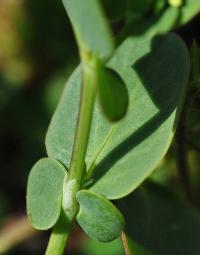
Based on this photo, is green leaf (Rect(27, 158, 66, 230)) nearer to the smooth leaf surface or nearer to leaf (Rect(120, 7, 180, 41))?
the smooth leaf surface

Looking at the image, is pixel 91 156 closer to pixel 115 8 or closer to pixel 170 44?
pixel 170 44

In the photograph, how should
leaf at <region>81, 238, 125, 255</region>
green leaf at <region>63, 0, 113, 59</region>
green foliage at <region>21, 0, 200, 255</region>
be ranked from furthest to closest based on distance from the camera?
1. leaf at <region>81, 238, 125, 255</region>
2. green foliage at <region>21, 0, 200, 255</region>
3. green leaf at <region>63, 0, 113, 59</region>

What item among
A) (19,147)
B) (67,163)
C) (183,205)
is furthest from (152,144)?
(19,147)

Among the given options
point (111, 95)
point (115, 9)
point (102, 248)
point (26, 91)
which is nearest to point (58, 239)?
point (111, 95)

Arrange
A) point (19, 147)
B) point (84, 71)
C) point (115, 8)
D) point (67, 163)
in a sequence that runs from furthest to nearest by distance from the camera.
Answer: point (19, 147) < point (115, 8) < point (67, 163) < point (84, 71)

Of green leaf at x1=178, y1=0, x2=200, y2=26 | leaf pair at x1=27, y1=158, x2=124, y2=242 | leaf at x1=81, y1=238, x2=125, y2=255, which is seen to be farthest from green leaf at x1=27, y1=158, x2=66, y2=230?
leaf at x1=81, y1=238, x2=125, y2=255

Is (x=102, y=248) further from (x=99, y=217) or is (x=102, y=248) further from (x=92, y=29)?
(x=92, y=29)
